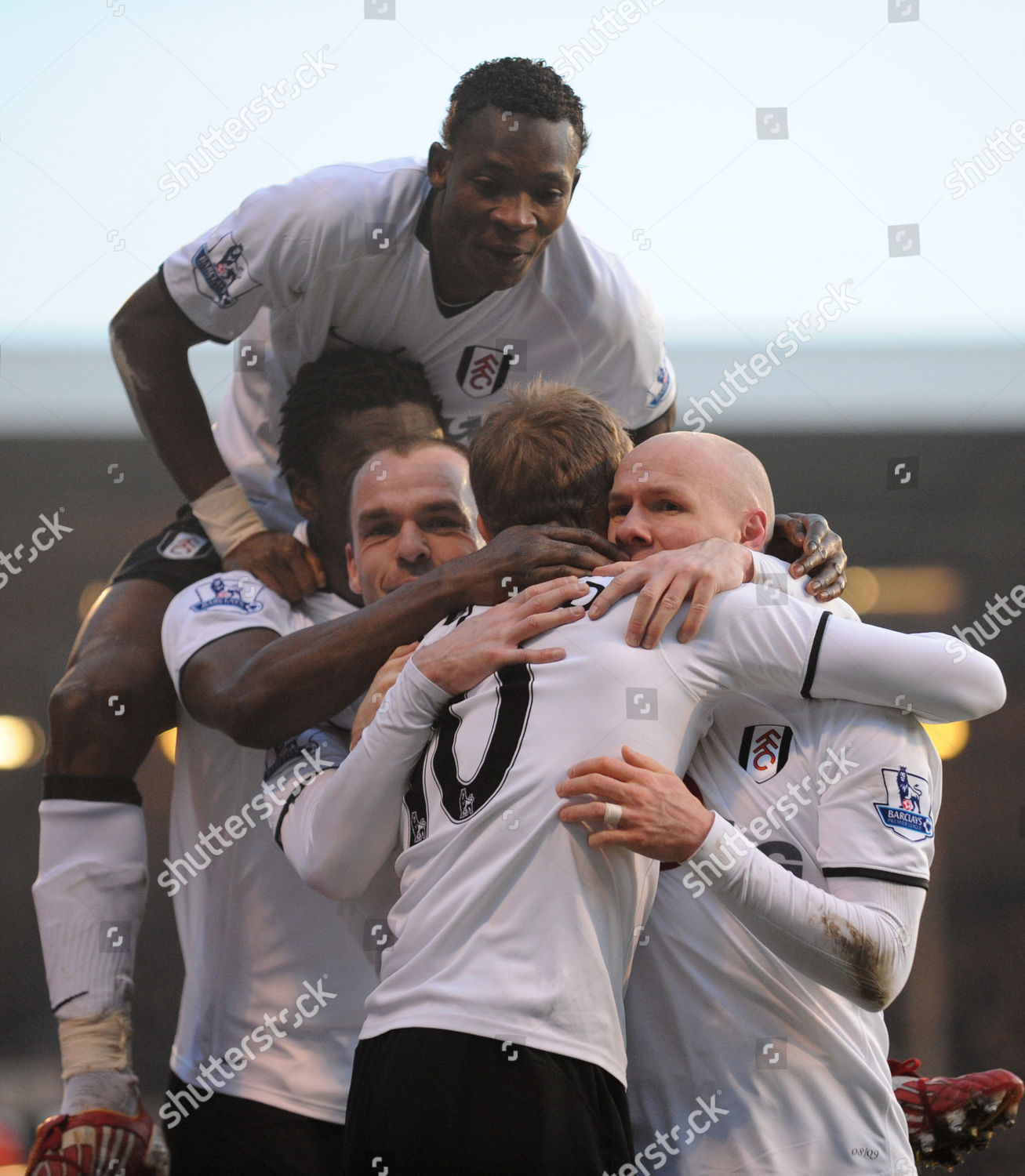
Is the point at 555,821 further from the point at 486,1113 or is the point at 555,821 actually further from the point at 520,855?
the point at 486,1113

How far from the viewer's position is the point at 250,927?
2.06m

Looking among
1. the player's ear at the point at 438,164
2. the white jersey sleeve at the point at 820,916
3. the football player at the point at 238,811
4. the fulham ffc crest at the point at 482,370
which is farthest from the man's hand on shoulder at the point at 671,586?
the player's ear at the point at 438,164

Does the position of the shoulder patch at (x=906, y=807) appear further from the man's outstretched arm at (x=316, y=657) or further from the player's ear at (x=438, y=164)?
the player's ear at (x=438, y=164)

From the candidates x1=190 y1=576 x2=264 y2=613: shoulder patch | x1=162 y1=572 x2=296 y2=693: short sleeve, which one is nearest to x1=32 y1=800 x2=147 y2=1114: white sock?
x1=162 y1=572 x2=296 y2=693: short sleeve

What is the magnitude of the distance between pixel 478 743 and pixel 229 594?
0.93m

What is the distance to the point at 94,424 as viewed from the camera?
2.49m

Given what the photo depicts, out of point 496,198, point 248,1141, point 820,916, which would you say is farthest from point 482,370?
point 248,1141

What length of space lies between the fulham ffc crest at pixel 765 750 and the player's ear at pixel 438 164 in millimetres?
1281

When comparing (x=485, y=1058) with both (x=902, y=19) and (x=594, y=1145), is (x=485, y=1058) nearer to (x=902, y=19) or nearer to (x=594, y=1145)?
(x=594, y=1145)

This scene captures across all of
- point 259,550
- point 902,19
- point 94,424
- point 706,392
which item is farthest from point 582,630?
point 902,19

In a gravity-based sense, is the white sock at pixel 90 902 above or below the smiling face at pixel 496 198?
below

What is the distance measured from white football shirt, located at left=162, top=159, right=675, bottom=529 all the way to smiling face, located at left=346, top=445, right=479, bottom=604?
0.88ft

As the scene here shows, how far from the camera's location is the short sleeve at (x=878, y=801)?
128 centimetres

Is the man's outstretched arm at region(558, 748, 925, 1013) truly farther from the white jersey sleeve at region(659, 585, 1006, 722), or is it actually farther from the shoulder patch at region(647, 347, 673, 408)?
the shoulder patch at region(647, 347, 673, 408)
